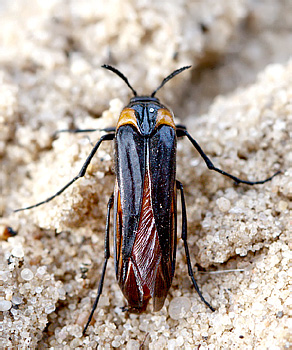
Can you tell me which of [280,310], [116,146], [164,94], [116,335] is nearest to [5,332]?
[116,335]

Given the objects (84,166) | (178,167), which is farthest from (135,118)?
(178,167)

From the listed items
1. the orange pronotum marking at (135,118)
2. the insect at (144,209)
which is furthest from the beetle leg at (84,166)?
the orange pronotum marking at (135,118)

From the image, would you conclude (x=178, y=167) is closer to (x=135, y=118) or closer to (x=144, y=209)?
(x=135, y=118)

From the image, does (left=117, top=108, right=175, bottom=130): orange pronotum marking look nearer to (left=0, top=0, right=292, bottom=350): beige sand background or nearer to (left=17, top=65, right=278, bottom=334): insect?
(left=17, top=65, right=278, bottom=334): insect

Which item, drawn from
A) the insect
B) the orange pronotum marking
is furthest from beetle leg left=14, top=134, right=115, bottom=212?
the orange pronotum marking

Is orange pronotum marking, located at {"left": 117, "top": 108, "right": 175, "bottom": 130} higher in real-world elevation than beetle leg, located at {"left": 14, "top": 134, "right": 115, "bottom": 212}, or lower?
higher

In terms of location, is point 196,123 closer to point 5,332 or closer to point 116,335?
point 116,335
